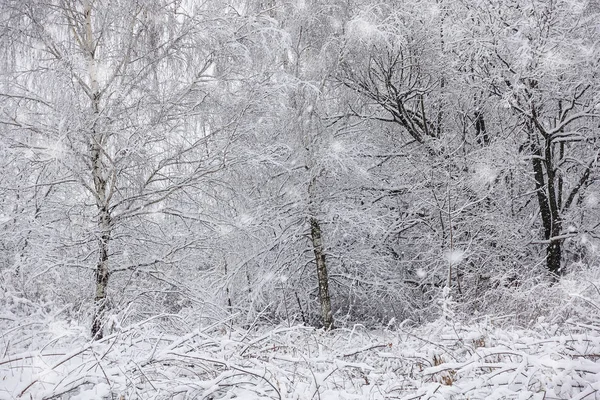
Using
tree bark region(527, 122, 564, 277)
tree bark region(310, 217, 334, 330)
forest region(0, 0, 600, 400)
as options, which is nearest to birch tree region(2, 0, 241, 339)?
forest region(0, 0, 600, 400)

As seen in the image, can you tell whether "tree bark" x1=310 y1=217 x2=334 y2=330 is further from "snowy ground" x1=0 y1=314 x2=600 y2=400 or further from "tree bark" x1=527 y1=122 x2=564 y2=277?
"snowy ground" x1=0 y1=314 x2=600 y2=400

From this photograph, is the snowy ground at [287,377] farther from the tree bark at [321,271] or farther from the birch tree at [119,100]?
the tree bark at [321,271]

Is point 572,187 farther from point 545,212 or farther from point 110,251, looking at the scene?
point 110,251

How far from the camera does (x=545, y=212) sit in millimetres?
9141

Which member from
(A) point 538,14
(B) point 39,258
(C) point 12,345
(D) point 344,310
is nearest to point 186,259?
(B) point 39,258

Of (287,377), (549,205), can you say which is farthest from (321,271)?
(287,377)

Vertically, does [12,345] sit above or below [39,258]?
below

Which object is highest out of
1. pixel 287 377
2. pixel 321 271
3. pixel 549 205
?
pixel 549 205

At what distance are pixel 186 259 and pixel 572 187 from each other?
801 cm

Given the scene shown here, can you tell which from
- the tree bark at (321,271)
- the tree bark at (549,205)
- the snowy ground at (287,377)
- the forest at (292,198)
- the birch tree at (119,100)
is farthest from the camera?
the tree bark at (321,271)

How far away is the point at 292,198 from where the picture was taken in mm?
9875

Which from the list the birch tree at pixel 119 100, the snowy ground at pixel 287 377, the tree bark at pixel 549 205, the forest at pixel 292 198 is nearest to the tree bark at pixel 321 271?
the forest at pixel 292 198

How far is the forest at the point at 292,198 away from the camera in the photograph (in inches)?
102

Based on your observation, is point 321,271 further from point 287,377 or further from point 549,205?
point 287,377
